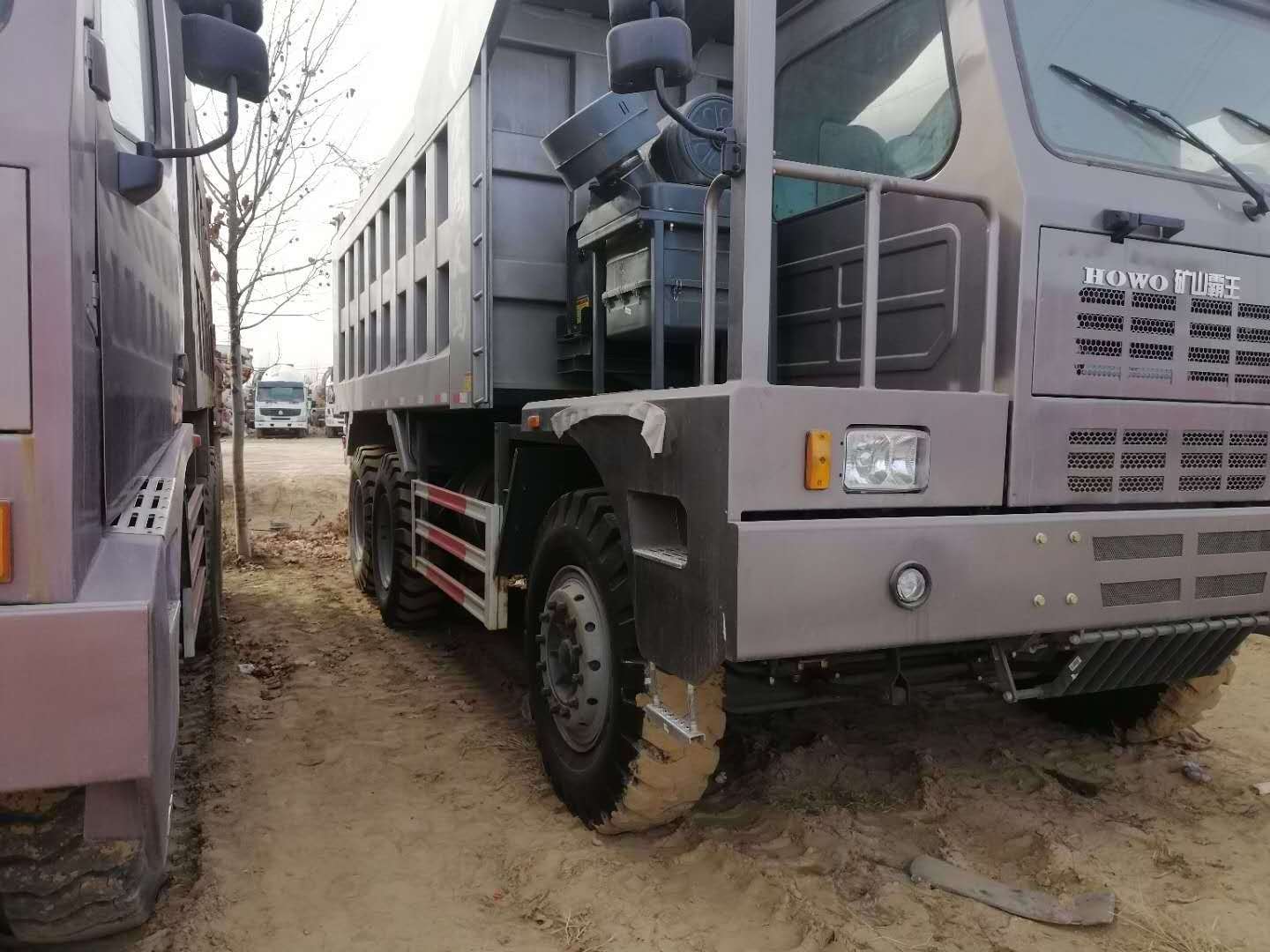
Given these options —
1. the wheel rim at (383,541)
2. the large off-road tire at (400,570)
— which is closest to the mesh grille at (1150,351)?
the large off-road tire at (400,570)

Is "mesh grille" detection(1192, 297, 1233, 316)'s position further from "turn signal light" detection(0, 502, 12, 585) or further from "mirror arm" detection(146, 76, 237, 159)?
"turn signal light" detection(0, 502, 12, 585)

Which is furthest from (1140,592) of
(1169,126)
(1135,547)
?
(1169,126)

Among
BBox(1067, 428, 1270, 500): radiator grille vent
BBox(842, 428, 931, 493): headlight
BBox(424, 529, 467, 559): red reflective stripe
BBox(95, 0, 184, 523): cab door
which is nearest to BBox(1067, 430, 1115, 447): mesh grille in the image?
BBox(1067, 428, 1270, 500): radiator grille vent

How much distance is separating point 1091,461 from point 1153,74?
1.34 metres

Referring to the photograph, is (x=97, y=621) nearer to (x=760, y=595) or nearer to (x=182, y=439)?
(x=760, y=595)

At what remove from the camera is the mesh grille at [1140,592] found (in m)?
2.60

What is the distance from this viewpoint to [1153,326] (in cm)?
271

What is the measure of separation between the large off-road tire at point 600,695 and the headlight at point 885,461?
2.56 ft

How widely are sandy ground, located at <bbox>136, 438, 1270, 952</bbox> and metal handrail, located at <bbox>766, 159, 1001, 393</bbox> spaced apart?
1.58m

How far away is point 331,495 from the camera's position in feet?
44.1

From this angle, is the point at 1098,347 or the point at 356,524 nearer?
the point at 1098,347

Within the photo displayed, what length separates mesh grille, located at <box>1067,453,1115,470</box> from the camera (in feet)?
8.60

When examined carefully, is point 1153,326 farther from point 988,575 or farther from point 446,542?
point 446,542

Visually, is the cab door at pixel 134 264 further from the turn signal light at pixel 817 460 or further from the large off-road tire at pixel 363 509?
the large off-road tire at pixel 363 509
